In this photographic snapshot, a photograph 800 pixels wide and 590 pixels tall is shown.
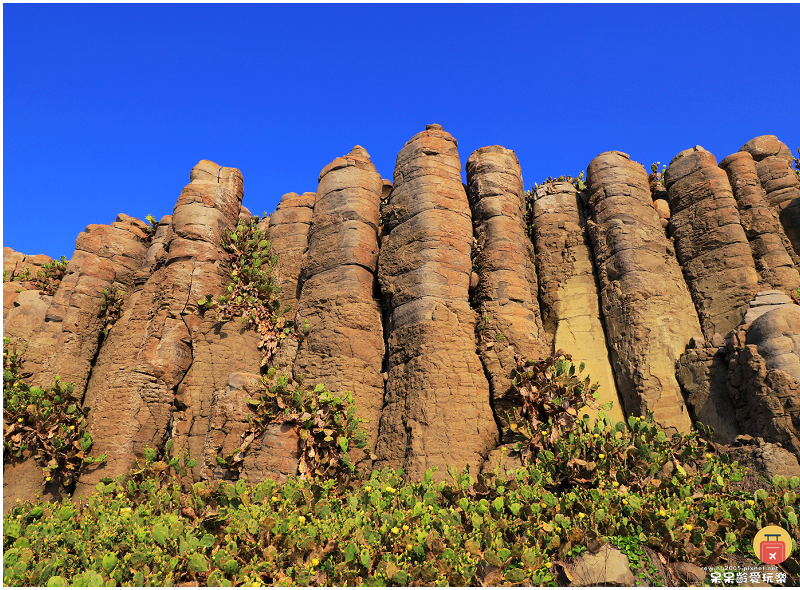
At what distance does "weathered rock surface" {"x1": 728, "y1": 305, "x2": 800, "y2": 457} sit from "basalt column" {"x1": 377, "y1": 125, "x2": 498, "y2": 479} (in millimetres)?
5724

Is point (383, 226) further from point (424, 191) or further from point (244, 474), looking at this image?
point (244, 474)

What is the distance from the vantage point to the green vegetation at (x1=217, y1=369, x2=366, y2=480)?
11.6 m

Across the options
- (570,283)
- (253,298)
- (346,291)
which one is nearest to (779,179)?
(570,283)

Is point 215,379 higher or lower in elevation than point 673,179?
lower

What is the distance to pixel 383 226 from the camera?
17.6 meters

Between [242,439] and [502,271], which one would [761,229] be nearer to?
[502,271]

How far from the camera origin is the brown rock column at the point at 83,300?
655 inches

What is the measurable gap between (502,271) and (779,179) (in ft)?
35.3

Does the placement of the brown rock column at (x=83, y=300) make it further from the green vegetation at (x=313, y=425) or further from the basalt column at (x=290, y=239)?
the green vegetation at (x=313, y=425)

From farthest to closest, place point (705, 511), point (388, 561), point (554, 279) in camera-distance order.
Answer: point (554, 279) → point (705, 511) → point (388, 561)

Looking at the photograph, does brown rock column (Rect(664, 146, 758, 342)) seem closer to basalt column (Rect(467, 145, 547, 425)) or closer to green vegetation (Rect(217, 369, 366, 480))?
basalt column (Rect(467, 145, 547, 425))

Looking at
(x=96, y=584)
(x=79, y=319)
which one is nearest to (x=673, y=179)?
(x=96, y=584)

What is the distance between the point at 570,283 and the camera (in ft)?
54.4

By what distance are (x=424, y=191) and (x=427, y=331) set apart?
496 cm
